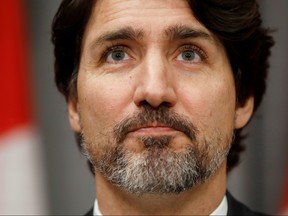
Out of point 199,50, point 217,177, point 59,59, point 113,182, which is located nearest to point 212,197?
point 217,177

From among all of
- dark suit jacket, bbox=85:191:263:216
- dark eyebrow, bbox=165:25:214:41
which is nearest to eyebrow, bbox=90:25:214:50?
dark eyebrow, bbox=165:25:214:41

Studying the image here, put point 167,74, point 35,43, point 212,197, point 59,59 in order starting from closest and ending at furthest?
1. point 167,74
2. point 212,197
3. point 59,59
4. point 35,43

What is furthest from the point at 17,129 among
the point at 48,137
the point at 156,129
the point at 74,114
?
the point at 156,129

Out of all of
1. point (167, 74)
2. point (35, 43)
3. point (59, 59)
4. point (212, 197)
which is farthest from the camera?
point (35, 43)

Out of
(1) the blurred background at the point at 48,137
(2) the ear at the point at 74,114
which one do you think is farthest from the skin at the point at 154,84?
(1) the blurred background at the point at 48,137

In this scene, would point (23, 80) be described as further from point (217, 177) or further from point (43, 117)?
point (217, 177)

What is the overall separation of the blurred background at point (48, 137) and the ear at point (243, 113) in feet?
0.90

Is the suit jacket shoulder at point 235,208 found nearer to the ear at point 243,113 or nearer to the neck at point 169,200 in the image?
the neck at point 169,200

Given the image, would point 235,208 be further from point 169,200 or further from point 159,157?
point 159,157

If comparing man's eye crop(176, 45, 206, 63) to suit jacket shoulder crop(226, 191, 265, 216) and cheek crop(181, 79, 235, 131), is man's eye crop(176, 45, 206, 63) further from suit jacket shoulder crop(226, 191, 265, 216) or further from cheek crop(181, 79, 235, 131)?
suit jacket shoulder crop(226, 191, 265, 216)

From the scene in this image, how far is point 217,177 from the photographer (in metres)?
1.31

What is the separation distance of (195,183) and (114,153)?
0.19m

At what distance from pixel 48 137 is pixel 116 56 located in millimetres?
589

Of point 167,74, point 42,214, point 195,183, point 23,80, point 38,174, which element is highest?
point 167,74
